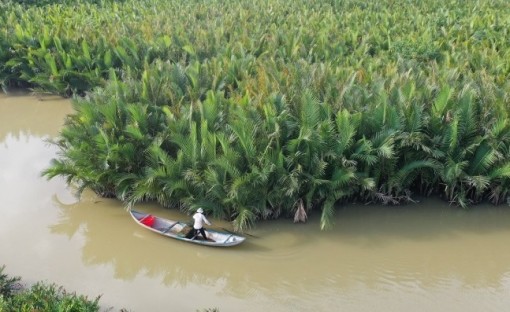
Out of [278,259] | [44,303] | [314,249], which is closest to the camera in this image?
[44,303]

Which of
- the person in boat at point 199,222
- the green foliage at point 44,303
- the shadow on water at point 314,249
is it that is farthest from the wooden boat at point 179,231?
the green foliage at point 44,303

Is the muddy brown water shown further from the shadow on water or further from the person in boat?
the person in boat

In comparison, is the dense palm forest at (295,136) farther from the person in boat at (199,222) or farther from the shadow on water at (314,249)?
the person in boat at (199,222)

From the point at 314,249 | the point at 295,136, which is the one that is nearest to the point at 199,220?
the point at 314,249

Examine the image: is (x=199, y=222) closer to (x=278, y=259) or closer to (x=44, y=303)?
(x=278, y=259)

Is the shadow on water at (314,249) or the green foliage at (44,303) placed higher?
the green foliage at (44,303)

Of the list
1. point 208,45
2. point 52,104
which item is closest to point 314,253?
point 208,45
